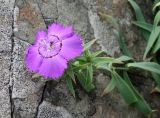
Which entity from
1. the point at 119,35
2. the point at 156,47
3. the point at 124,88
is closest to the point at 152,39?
the point at 156,47

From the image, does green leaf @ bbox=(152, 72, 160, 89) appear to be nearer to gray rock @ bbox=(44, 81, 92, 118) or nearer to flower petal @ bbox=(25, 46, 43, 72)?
gray rock @ bbox=(44, 81, 92, 118)

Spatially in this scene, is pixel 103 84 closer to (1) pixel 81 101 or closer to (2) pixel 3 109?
(1) pixel 81 101

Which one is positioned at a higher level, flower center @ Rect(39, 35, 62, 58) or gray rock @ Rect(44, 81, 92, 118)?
flower center @ Rect(39, 35, 62, 58)

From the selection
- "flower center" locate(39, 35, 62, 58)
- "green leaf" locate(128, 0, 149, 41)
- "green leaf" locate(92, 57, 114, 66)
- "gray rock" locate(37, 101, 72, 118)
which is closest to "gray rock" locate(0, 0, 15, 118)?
"gray rock" locate(37, 101, 72, 118)

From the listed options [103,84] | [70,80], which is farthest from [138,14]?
[70,80]

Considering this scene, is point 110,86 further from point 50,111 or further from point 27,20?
point 27,20

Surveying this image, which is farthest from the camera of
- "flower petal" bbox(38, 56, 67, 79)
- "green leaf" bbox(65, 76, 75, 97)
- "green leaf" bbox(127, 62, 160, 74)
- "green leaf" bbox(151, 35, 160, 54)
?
"green leaf" bbox(151, 35, 160, 54)

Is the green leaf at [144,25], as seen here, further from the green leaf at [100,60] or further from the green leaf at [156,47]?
the green leaf at [100,60]
